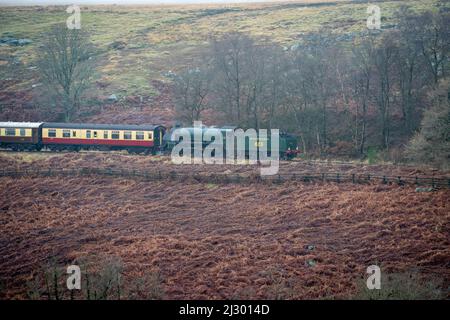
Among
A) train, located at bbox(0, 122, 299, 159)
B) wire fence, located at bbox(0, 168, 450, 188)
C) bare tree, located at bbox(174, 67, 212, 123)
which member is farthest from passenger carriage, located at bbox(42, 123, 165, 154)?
bare tree, located at bbox(174, 67, 212, 123)

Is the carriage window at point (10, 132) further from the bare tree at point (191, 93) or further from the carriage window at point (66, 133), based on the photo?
the bare tree at point (191, 93)

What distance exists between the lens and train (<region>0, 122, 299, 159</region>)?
45.8 meters

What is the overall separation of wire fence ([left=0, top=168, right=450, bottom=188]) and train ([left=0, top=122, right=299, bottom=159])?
6.20 m

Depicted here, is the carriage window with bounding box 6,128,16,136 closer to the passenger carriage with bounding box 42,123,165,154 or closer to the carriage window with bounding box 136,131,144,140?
the passenger carriage with bounding box 42,123,165,154

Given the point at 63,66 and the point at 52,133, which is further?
the point at 63,66

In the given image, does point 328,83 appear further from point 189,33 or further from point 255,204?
point 189,33

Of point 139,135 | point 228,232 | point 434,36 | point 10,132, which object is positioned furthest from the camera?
point 10,132

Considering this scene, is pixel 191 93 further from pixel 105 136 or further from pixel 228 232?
pixel 228 232

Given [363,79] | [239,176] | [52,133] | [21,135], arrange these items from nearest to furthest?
[239,176], [52,133], [21,135], [363,79]

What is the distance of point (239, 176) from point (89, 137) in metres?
16.2

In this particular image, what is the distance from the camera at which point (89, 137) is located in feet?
152

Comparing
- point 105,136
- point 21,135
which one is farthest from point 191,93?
point 21,135

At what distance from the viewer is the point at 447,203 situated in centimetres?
3020
